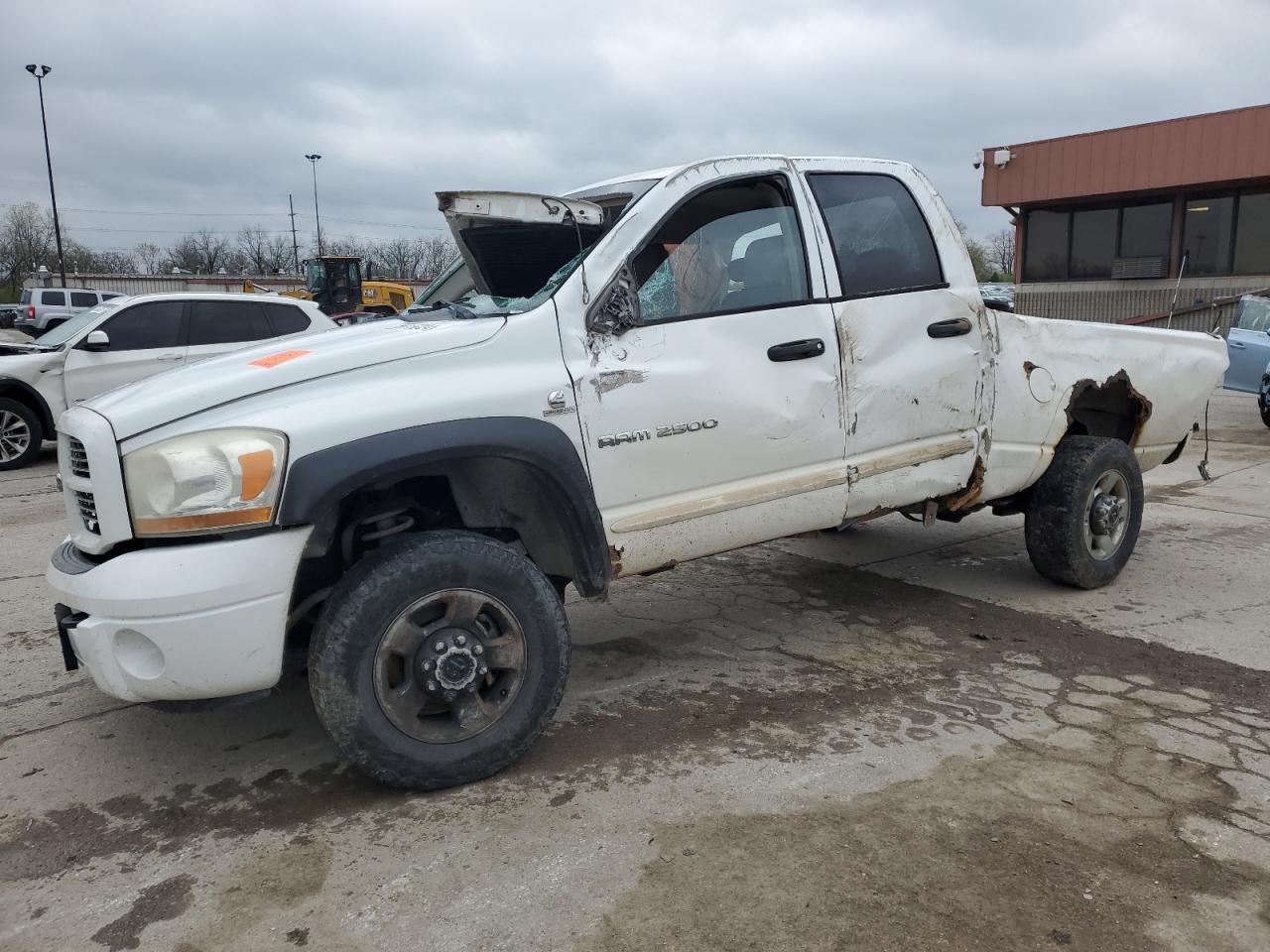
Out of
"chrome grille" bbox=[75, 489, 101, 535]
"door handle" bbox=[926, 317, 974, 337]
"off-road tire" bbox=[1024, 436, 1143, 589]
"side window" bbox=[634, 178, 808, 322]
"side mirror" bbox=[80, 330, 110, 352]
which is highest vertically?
"side window" bbox=[634, 178, 808, 322]

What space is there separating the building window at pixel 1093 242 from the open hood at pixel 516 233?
24.0 metres

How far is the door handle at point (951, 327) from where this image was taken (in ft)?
13.9

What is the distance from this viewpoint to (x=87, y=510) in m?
3.00

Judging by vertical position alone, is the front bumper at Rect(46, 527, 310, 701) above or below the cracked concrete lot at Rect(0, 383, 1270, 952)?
above

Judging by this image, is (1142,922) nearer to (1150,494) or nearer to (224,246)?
(1150,494)

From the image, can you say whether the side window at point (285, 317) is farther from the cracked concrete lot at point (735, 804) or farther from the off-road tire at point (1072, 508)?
the off-road tire at point (1072, 508)

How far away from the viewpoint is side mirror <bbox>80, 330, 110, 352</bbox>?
10234 millimetres

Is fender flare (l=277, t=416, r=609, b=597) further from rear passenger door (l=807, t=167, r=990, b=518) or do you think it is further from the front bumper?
rear passenger door (l=807, t=167, r=990, b=518)

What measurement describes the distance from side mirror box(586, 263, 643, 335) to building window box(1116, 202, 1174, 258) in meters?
23.6

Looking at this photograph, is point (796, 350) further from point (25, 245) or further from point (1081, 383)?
point (25, 245)

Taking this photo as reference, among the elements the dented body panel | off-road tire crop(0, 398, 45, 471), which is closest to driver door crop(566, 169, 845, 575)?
the dented body panel

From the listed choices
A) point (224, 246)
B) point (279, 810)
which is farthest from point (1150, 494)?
point (224, 246)

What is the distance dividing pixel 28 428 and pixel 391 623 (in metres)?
9.43

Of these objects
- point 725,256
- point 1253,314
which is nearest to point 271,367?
point 725,256
